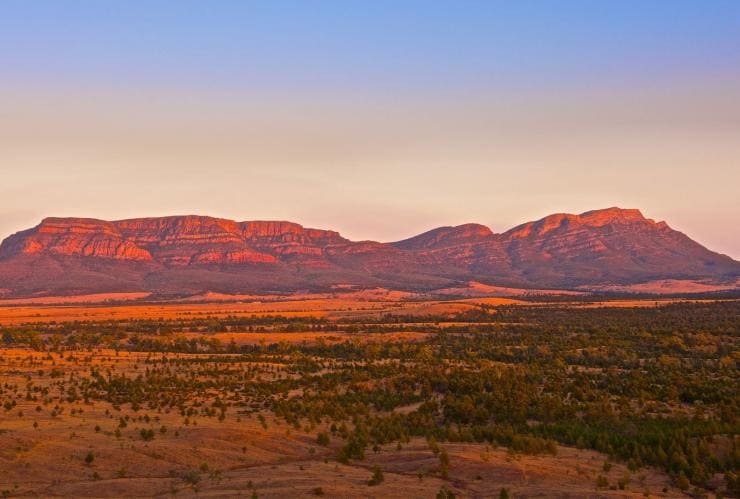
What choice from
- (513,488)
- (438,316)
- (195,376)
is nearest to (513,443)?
(513,488)

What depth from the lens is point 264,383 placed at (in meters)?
41.9

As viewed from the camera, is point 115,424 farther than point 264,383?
No

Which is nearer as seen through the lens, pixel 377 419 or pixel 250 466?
pixel 250 466

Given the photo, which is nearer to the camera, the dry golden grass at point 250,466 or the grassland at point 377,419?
the dry golden grass at point 250,466

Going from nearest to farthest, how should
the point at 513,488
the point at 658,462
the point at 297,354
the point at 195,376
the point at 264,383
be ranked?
the point at 513,488 < the point at 658,462 < the point at 264,383 < the point at 195,376 < the point at 297,354

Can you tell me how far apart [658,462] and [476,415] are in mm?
9553

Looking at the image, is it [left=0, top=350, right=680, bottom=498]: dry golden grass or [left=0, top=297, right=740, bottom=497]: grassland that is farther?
[left=0, top=297, right=740, bottom=497]: grassland

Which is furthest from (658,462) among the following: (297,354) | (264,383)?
(297,354)

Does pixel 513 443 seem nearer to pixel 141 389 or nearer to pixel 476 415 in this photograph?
pixel 476 415

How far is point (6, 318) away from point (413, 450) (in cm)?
10673

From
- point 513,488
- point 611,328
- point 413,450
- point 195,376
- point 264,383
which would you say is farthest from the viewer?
point 611,328

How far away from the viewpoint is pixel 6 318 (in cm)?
11644

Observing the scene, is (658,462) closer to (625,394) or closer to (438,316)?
(625,394)

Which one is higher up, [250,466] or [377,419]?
[377,419]
